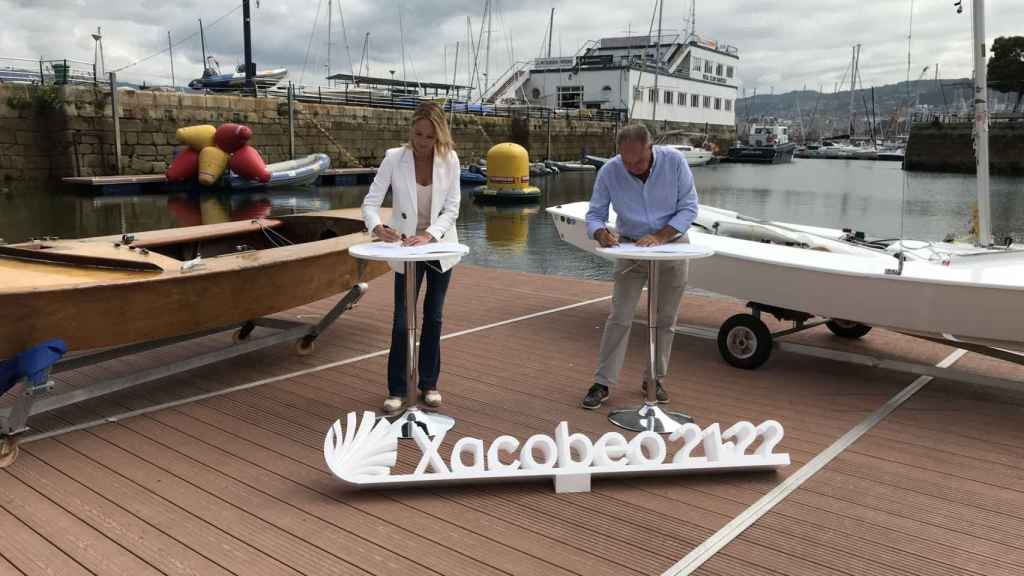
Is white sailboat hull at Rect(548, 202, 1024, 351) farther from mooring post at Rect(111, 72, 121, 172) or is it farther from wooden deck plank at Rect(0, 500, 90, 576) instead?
mooring post at Rect(111, 72, 121, 172)

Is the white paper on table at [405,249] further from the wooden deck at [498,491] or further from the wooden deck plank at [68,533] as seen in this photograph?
the wooden deck plank at [68,533]

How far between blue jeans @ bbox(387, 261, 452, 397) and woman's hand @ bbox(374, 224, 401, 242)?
0.98ft

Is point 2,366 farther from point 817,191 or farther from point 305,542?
point 817,191

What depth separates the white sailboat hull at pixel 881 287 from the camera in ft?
13.3

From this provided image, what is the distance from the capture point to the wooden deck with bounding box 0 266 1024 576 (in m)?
2.59

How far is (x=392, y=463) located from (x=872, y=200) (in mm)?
31504

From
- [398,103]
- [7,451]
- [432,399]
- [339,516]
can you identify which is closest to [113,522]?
[339,516]

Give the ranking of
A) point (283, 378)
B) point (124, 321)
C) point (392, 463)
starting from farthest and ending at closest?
point (283, 378) < point (124, 321) < point (392, 463)

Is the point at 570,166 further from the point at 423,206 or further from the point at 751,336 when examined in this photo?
the point at 423,206

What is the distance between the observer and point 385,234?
3.54m

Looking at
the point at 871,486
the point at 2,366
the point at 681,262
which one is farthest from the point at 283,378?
the point at 871,486

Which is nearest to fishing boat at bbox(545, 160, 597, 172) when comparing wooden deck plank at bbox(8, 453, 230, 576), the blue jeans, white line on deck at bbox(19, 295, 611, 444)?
white line on deck at bbox(19, 295, 611, 444)

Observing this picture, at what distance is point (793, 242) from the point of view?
5.39 m

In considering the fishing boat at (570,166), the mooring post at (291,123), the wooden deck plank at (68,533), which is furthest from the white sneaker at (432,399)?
the fishing boat at (570,166)
